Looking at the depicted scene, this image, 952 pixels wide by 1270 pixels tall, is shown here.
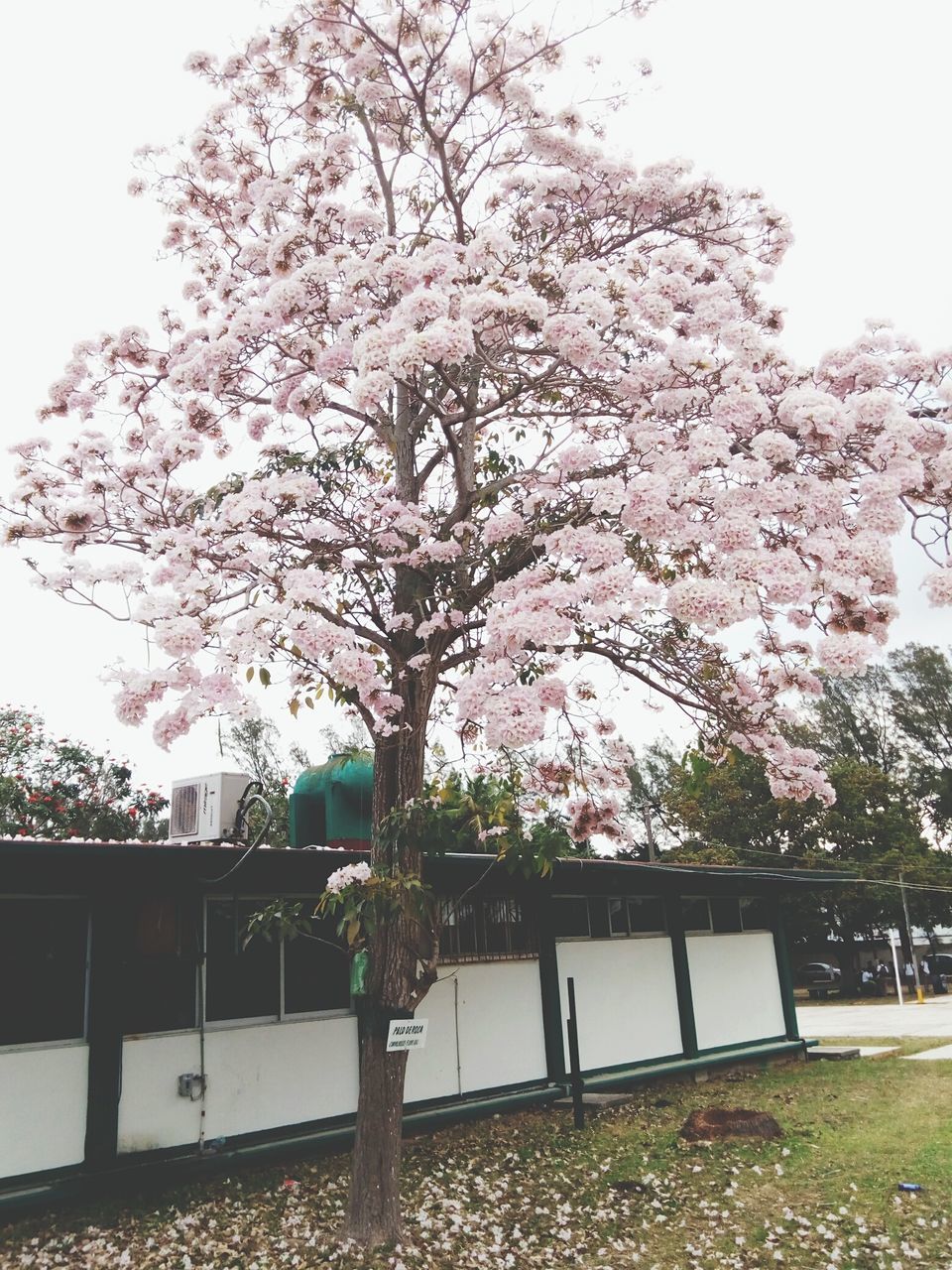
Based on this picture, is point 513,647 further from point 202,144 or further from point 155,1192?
point 202,144

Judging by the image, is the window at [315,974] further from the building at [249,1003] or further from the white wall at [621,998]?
the white wall at [621,998]

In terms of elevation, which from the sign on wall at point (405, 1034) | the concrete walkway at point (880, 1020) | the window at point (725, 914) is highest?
the window at point (725, 914)

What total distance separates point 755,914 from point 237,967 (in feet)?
30.9

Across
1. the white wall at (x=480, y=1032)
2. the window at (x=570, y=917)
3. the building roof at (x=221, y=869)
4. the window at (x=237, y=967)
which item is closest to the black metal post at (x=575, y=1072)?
the white wall at (x=480, y=1032)

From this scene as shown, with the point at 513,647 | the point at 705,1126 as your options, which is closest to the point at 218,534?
the point at 513,647

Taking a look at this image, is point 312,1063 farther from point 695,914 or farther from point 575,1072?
point 695,914

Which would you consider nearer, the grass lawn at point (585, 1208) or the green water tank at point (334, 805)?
the grass lawn at point (585, 1208)

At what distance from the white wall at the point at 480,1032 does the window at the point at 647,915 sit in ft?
6.96

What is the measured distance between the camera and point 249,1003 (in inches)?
326

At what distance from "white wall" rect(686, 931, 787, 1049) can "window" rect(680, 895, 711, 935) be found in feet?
0.46

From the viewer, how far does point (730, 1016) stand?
44.1ft

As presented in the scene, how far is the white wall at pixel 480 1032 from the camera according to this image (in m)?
9.45

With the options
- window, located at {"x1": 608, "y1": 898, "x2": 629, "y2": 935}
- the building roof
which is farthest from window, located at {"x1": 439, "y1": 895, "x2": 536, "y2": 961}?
window, located at {"x1": 608, "y1": 898, "x2": 629, "y2": 935}

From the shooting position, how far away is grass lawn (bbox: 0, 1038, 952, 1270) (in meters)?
5.70
